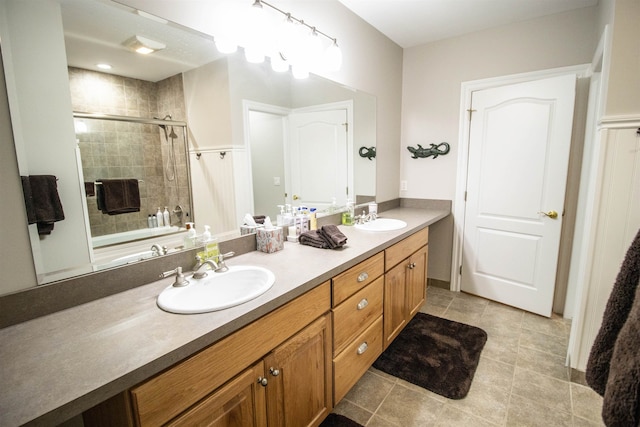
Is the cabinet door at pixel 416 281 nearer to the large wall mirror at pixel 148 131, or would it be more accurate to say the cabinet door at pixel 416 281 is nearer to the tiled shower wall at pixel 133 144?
the large wall mirror at pixel 148 131

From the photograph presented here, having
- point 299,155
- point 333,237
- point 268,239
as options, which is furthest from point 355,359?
point 299,155

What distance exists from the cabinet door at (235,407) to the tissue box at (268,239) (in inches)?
26.3

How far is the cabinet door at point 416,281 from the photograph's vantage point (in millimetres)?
2270

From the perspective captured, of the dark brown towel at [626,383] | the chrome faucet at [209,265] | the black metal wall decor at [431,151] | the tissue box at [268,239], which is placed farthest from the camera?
the black metal wall decor at [431,151]

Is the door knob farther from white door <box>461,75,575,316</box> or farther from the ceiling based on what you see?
the ceiling

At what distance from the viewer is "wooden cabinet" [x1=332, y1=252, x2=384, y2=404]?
150 centimetres

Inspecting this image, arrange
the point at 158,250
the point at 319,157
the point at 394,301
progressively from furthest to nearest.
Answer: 1. the point at 319,157
2. the point at 394,301
3. the point at 158,250

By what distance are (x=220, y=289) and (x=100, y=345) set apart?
517 mm

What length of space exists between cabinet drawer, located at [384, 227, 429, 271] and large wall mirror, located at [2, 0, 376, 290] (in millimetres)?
733

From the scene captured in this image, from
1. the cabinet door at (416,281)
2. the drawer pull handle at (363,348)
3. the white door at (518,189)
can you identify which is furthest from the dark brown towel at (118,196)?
the white door at (518,189)

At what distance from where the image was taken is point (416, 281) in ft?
7.84

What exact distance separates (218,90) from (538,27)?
8.32 feet

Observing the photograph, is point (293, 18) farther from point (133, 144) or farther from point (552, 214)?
point (552, 214)

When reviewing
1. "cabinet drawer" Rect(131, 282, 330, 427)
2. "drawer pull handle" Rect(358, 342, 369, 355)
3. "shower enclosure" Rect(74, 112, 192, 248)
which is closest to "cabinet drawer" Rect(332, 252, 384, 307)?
"cabinet drawer" Rect(131, 282, 330, 427)
